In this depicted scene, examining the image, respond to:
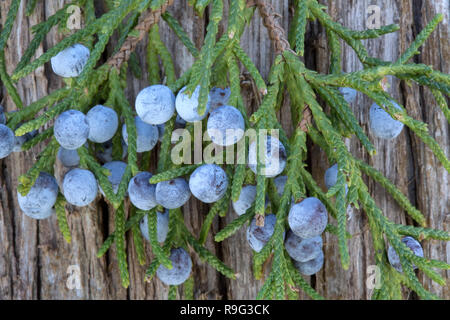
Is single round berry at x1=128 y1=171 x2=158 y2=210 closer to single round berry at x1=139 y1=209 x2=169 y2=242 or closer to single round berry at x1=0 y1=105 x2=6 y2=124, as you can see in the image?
single round berry at x1=139 y1=209 x2=169 y2=242

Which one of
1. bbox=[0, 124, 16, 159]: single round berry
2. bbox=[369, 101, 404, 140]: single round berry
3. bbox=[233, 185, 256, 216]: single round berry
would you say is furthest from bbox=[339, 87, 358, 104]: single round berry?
bbox=[0, 124, 16, 159]: single round berry

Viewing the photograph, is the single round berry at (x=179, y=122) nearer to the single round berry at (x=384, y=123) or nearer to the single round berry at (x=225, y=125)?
the single round berry at (x=225, y=125)

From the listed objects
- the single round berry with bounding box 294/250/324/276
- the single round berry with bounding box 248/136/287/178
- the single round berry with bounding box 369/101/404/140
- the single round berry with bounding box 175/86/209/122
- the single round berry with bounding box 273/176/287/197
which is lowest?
the single round berry with bounding box 294/250/324/276

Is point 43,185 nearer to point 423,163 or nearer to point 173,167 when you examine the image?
point 173,167

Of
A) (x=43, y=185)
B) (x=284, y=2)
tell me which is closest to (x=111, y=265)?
(x=43, y=185)

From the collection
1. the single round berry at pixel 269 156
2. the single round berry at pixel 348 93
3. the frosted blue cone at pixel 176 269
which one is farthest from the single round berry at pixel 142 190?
the single round berry at pixel 348 93

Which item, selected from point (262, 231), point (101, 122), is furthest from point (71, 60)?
point (262, 231)
